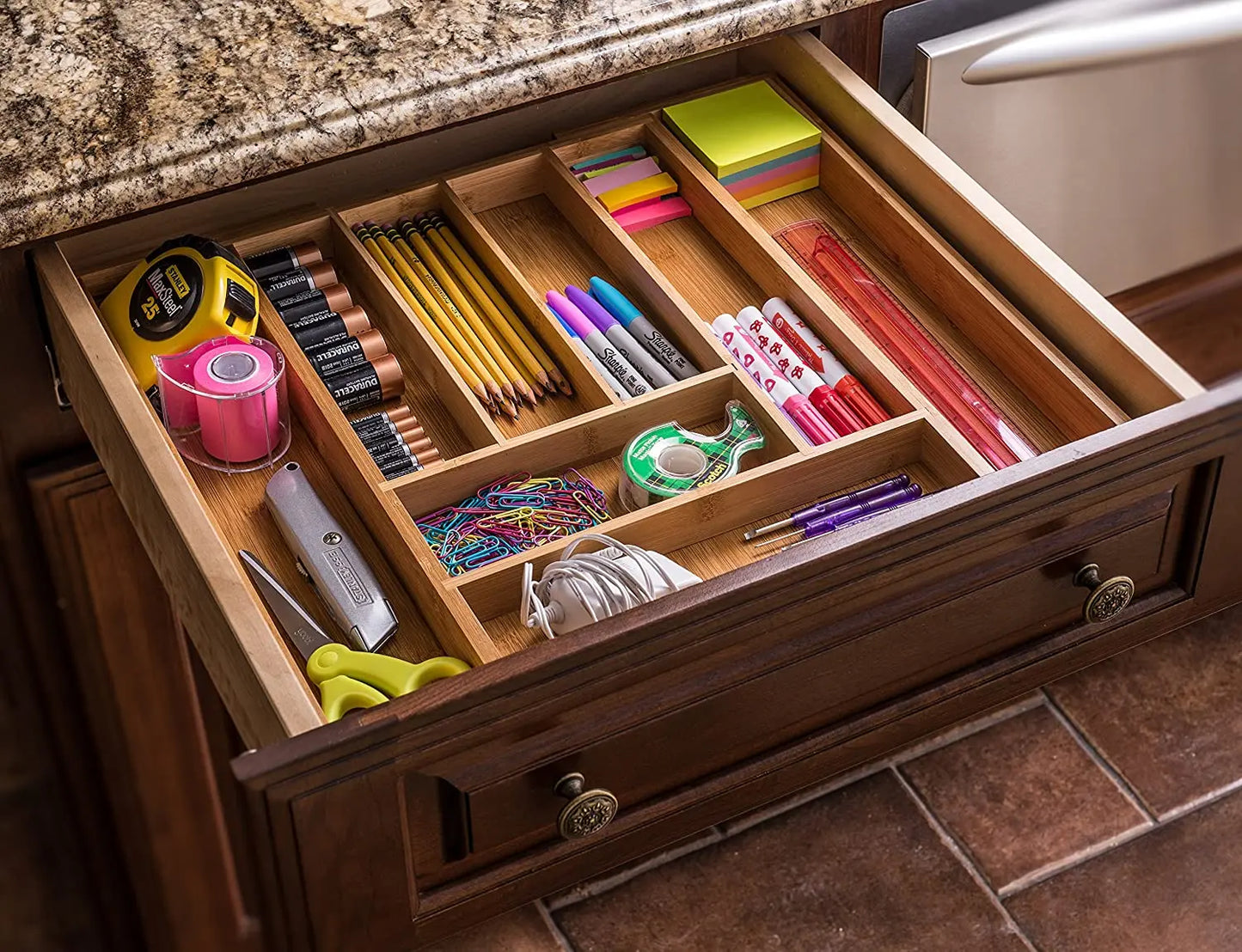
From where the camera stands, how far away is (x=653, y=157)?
128 centimetres

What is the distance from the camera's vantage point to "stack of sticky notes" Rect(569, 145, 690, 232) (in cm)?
124

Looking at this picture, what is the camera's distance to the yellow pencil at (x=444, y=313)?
44.0 inches

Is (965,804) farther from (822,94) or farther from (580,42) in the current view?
(580,42)

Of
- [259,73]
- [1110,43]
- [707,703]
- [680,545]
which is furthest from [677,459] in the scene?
[1110,43]

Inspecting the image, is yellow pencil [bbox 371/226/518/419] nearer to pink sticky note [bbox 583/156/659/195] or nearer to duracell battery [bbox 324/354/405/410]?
duracell battery [bbox 324/354/405/410]

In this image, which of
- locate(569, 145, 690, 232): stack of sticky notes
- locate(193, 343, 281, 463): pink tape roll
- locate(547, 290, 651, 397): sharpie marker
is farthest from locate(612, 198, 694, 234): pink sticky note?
locate(193, 343, 281, 463): pink tape roll

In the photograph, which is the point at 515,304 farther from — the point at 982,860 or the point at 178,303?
the point at 982,860

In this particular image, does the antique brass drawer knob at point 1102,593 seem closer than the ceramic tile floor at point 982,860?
Yes

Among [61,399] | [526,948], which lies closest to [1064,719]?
[526,948]

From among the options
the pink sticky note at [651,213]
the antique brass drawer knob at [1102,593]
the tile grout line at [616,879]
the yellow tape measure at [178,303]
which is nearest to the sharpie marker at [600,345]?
the pink sticky note at [651,213]

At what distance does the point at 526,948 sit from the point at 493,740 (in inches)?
20.0

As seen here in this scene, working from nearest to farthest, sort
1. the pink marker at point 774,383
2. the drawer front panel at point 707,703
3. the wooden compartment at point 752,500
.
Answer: the drawer front panel at point 707,703
the wooden compartment at point 752,500
the pink marker at point 774,383

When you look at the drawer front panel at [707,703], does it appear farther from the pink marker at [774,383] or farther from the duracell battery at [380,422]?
the duracell battery at [380,422]

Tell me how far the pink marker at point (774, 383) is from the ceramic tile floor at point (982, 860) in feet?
1.49
